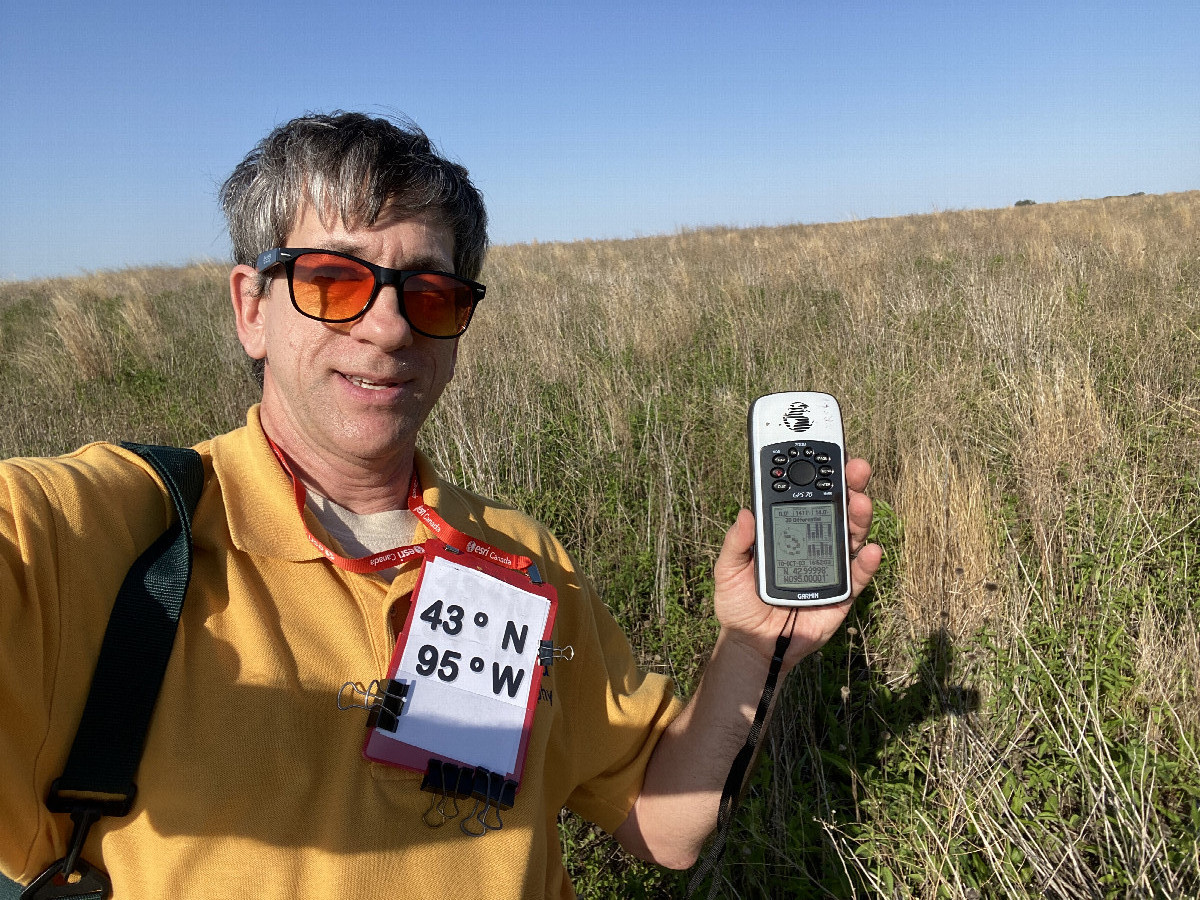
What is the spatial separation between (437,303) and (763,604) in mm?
880

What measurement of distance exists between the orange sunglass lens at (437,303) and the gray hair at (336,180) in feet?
0.43

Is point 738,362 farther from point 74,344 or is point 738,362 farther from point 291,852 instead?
point 74,344

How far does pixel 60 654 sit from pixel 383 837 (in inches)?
20.1

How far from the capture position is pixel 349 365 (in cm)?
149

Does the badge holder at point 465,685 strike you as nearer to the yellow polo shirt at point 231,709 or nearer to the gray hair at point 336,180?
the yellow polo shirt at point 231,709

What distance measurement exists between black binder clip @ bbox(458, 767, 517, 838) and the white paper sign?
0.03 meters

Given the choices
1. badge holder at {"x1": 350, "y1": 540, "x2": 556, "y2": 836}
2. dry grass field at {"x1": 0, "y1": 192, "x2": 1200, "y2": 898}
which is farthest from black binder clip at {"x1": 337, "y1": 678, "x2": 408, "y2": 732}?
dry grass field at {"x1": 0, "y1": 192, "x2": 1200, "y2": 898}

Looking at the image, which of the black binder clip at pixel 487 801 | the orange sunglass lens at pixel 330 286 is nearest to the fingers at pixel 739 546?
the black binder clip at pixel 487 801

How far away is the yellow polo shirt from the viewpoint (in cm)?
99

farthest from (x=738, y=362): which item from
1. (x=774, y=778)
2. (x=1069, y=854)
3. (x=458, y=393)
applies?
(x=1069, y=854)

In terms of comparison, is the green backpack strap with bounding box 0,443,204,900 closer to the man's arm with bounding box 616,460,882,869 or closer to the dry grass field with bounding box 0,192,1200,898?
the man's arm with bounding box 616,460,882,869

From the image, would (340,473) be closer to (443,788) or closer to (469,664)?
(469,664)

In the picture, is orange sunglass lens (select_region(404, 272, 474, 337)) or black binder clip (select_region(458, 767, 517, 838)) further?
orange sunglass lens (select_region(404, 272, 474, 337))

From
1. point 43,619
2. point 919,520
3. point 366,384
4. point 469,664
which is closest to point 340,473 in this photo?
point 366,384
